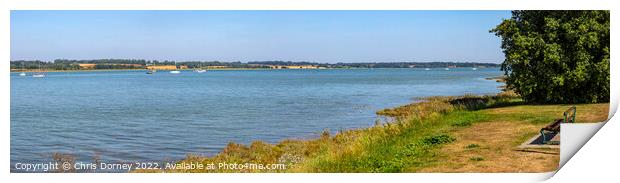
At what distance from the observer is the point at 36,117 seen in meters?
32.3

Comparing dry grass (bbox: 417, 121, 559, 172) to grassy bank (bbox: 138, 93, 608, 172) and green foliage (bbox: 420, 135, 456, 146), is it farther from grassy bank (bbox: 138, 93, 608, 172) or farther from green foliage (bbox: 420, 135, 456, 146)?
green foliage (bbox: 420, 135, 456, 146)

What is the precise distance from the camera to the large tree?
22.2 meters

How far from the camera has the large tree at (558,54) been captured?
22.2 m

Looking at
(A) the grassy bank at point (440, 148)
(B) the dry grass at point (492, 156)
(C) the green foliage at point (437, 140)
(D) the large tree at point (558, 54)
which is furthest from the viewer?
(D) the large tree at point (558, 54)

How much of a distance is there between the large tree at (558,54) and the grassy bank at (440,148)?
3.35 ft

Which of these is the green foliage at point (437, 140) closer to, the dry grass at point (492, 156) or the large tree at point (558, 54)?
the dry grass at point (492, 156)

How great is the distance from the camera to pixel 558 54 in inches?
904

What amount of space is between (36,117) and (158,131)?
8.11 metres

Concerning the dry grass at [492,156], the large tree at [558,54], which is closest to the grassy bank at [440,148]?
the dry grass at [492,156]

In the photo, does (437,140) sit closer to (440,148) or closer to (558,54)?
(440,148)

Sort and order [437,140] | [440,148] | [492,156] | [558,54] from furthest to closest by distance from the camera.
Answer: [558,54], [437,140], [440,148], [492,156]

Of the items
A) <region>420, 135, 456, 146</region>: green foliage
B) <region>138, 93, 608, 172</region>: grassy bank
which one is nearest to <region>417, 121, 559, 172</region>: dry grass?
<region>138, 93, 608, 172</region>: grassy bank

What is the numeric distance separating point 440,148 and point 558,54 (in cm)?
1062

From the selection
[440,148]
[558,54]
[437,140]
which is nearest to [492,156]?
[440,148]
